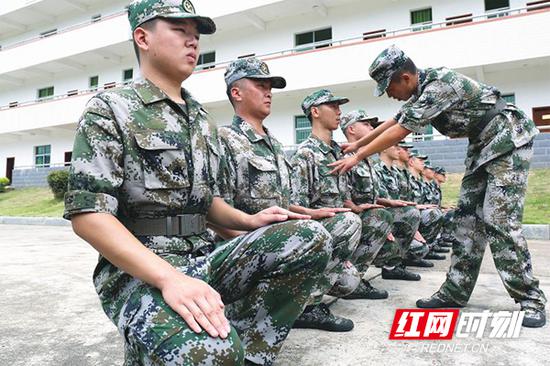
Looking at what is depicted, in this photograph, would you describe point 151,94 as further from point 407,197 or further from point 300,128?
point 300,128

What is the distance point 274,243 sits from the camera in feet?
4.30

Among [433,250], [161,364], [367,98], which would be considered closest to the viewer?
[161,364]

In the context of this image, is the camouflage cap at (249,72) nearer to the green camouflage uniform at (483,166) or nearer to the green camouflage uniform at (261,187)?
the green camouflage uniform at (261,187)

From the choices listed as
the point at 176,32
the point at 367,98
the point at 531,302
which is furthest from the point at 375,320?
the point at 367,98

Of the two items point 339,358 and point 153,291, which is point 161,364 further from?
point 339,358

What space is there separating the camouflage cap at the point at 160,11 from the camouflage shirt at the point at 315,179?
1.40 m

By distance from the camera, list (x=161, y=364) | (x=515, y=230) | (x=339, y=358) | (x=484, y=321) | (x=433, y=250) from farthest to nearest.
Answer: (x=433, y=250)
(x=515, y=230)
(x=484, y=321)
(x=339, y=358)
(x=161, y=364)

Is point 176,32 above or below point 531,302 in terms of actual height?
above

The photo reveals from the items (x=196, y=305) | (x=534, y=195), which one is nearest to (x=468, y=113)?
(x=196, y=305)

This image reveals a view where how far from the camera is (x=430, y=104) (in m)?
2.40

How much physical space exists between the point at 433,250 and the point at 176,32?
15.0 ft

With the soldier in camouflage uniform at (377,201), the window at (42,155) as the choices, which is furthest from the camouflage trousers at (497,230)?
the window at (42,155)

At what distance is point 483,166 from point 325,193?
3.26ft

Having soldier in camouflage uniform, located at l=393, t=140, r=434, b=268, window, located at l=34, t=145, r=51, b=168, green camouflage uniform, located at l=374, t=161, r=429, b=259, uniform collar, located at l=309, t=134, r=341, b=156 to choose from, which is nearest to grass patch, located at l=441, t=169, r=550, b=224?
soldier in camouflage uniform, located at l=393, t=140, r=434, b=268
